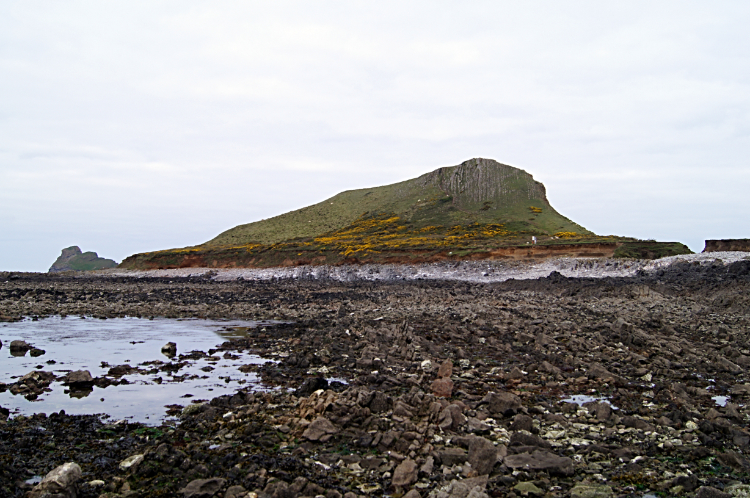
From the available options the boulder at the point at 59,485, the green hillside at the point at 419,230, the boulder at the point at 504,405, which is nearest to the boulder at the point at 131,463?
the boulder at the point at 59,485

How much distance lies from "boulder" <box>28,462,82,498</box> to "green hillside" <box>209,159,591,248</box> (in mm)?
74842

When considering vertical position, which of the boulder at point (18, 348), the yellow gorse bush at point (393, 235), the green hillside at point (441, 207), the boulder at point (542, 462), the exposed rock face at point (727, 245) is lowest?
the boulder at point (542, 462)

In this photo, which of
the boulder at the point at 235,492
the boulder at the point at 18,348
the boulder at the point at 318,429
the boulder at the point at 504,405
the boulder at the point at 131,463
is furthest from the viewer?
the boulder at the point at 18,348

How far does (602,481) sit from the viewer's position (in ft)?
19.9

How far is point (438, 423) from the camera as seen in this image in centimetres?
780

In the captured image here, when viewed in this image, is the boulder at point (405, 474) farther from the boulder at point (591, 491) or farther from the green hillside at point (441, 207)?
the green hillside at point (441, 207)

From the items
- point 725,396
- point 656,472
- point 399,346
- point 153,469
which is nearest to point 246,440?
point 153,469

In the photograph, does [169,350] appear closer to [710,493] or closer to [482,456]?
[482,456]

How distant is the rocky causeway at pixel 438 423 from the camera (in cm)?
601

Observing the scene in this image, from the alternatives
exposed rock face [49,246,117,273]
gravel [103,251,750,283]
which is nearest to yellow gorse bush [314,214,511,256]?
gravel [103,251,750,283]

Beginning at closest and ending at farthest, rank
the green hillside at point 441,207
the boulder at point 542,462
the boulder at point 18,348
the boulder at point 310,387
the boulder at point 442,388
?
the boulder at point 542,462, the boulder at point 442,388, the boulder at point 310,387, the boulder at point 18,348, the green hillside at point 441,207

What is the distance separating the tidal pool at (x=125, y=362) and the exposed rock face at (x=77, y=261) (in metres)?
130

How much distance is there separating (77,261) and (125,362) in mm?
147070

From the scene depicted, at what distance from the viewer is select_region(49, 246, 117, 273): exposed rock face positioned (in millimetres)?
138363
